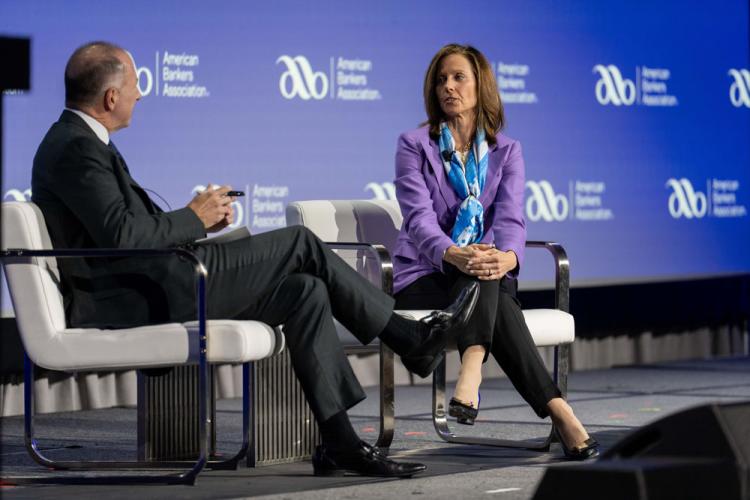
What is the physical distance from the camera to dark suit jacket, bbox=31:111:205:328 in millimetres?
3277

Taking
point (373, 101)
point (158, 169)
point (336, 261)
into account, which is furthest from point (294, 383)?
point (373, 101)

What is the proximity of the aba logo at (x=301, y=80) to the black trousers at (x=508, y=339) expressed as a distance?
1.81 meters

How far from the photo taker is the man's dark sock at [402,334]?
3.43 metres

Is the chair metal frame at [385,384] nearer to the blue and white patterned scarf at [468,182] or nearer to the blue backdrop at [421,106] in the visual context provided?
the blue and white patterned scarf at [468,182]

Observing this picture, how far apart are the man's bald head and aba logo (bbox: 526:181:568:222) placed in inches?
120

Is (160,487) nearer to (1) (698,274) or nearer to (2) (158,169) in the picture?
(2) (158,169)

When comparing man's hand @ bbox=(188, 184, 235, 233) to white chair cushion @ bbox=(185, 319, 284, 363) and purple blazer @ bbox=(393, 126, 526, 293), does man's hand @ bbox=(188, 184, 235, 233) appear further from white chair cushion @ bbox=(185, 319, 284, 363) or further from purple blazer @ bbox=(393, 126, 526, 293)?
purple blazer @ bbox=(393, 126, 526, 293)

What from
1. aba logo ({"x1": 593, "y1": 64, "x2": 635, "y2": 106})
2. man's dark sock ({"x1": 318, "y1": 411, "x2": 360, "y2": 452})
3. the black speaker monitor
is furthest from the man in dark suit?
aba logo ({"x1": 593, "y1": 64, "x2": 635, "y2": 106})

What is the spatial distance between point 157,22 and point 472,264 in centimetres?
178

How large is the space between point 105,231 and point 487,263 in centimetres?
103

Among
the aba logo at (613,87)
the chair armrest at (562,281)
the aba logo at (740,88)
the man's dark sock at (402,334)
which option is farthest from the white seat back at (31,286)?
the aba logo at (740,88)

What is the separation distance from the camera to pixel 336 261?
11.1ft

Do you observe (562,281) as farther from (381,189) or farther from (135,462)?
(381,189)

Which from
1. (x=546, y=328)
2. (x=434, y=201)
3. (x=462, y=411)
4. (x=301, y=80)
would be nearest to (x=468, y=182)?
(x=434, y=201)
